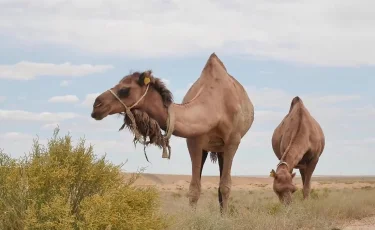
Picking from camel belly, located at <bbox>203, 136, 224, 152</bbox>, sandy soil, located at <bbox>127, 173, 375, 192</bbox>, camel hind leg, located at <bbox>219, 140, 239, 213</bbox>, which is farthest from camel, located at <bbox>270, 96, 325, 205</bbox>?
sandy soil, located at <bbox>127, 173, 375, 192</bbox>

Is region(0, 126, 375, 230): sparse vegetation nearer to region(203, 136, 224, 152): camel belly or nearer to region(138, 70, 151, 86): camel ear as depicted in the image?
region(138, 70, 151, 86): camel ear

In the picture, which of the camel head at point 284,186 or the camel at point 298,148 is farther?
the camel at point 298,148

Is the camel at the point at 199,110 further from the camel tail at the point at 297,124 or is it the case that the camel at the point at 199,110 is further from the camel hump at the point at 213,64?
the camel tail at the point at 297,124

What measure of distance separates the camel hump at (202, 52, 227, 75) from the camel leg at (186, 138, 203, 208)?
2.03 m

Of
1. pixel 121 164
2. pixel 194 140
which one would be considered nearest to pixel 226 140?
pixel 194 140

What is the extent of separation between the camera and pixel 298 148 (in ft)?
51.5

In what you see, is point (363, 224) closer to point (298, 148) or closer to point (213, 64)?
point (298, 148)

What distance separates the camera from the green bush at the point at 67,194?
649cm

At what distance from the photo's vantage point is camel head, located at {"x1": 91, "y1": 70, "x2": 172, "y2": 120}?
945 cm

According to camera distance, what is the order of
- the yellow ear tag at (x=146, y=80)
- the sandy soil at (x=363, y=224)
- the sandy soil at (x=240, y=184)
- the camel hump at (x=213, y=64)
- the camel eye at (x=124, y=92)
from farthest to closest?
the sandy soil at (x=240, y=184)
the sandy soil at (x=363, y=224)
the camel hump at (x=213, y=64)
the yellow ear tag at (x=146, y=80)
the camel eye at (x=124, y=92)

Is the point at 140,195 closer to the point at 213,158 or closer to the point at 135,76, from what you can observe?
the point at 135,76

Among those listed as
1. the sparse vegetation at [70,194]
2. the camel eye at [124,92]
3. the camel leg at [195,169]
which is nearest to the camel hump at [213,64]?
the camel leg at [195,169]

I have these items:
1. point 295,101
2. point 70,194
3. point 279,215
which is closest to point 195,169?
point 279,215

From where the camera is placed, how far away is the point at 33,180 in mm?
6629
